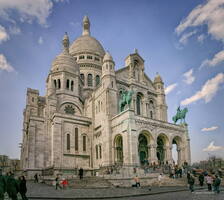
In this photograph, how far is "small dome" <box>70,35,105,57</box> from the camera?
6216 centimetres

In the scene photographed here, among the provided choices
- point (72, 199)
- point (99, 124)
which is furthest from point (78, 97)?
point (72, 199)

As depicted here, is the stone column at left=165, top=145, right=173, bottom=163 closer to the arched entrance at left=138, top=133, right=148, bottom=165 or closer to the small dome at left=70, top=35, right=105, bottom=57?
the arched entrance at left=138, top=133, right=148, bottom=165

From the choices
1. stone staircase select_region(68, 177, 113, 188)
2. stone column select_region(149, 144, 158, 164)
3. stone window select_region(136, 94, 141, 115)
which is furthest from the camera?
stone window select_region(136, 94, 141, 115)

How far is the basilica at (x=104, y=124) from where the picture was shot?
34.7 m

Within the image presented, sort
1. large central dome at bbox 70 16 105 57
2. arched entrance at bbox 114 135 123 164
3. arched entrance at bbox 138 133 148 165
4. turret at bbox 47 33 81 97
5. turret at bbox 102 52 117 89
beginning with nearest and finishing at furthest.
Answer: arched entrance at bbox 114 135 123 164 < arched entrance at bbox 138 133 148 165 < turret at bbox 102 52 117 89 < turret at bbox 47 33 81 97 < large central dome at bbox 70 16 105 57

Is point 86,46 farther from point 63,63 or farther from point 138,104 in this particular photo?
point 138,104

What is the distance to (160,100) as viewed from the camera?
1818 inches

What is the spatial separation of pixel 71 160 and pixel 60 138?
12.8 feet

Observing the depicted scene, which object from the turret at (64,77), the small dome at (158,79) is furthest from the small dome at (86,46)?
the small dome at (158,79)

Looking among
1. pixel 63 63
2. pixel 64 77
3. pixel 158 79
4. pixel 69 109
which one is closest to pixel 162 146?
pixel 158 79

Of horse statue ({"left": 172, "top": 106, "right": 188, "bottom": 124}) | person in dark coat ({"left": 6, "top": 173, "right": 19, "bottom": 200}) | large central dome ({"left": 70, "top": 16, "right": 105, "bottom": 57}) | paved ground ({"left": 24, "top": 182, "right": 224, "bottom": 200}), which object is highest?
large central dome ({"left": 70, "top": 16, "right": 105, "bottom": 57})

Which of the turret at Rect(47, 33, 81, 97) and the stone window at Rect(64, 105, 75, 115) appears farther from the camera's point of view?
the turret at Rect(47, 33, 81, 97)

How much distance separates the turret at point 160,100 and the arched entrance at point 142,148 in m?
8.97

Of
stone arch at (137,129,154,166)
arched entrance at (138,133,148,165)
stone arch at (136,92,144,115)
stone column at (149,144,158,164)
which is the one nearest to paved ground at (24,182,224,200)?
stone column at (149,144,158,164)
